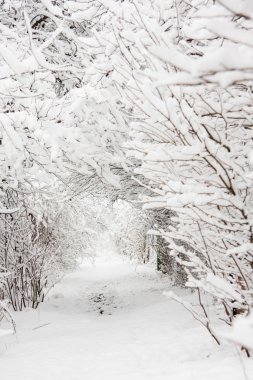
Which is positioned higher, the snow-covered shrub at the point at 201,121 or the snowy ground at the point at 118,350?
the snow-covered shrub at the point at 201,121

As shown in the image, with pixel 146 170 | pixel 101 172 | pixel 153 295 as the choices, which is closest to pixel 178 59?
pixel 146 170

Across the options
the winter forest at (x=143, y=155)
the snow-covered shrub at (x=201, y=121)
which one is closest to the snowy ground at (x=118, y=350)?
A: the winter forest at (x=143, y=155)

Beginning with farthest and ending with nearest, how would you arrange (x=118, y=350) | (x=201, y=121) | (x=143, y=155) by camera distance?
(x=118, y=350)
(x=143, y=155)
(x=201, y=121)

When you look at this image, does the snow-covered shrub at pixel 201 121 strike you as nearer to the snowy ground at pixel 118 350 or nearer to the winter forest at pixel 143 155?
the winter forest at pixel 143 155

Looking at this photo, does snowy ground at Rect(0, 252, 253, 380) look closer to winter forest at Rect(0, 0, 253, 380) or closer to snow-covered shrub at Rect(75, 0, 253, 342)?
winter forest at Rect(0, 0, 253, 380)

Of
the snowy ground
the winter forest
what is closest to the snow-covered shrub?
the winter forest

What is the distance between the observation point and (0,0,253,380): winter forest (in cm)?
197

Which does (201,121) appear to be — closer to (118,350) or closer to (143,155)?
(143,155)

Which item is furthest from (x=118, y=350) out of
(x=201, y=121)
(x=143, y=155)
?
(x=201, y=121)

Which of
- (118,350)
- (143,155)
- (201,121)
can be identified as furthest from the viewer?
(118,350)

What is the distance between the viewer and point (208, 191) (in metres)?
2.17

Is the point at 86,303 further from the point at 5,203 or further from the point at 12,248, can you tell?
the point at 5,203

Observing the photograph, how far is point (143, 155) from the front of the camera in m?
2.67

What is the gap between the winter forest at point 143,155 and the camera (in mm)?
1972
